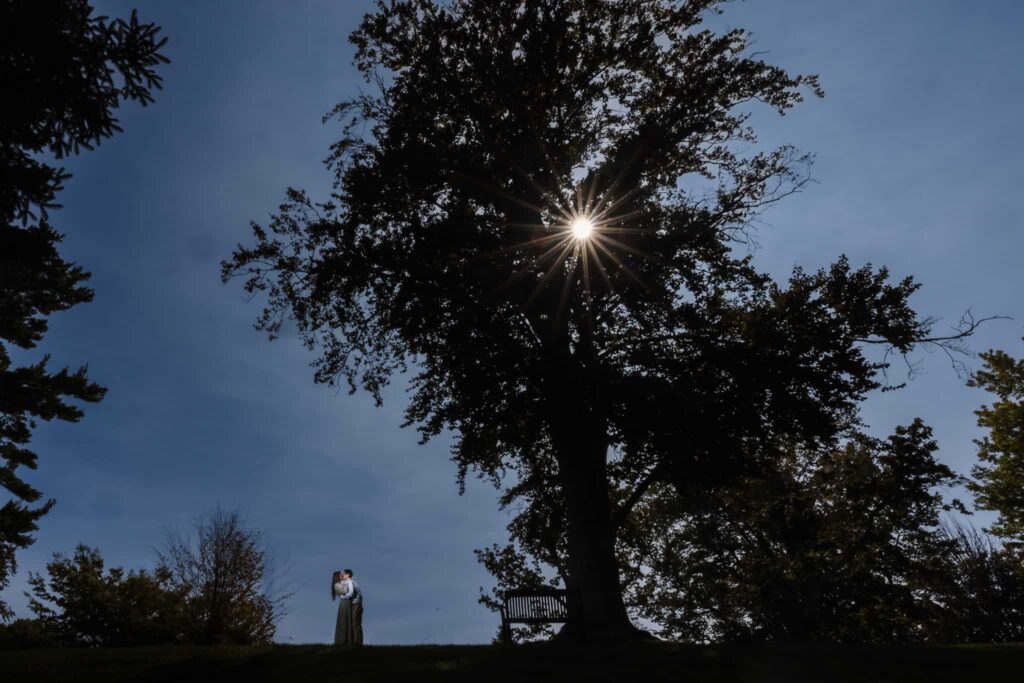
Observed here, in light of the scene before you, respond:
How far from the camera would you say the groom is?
55.1 ft

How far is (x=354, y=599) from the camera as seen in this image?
55.7ft

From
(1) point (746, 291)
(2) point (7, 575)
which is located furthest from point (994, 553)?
(2) point (7, 575)

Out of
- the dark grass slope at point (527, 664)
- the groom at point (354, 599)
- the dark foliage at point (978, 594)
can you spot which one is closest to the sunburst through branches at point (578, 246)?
the groom at point (354, 599)

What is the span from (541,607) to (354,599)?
4599 mm

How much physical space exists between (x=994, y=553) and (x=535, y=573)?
19.2 meters

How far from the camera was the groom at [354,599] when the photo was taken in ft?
55.1

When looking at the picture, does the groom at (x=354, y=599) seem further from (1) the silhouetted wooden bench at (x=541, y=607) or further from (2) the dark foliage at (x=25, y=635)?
(2) the dark foliage at (x=25, y=635)

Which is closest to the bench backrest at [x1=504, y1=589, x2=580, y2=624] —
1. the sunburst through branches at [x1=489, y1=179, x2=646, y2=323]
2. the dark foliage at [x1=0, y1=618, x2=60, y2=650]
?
the sunburst through branches at [x1=489, y1=179, x2=646, y2=323]

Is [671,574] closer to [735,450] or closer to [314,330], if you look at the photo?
[735,450]

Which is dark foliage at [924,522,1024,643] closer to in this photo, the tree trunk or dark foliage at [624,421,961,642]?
dark foliage at [624,421,961,642]

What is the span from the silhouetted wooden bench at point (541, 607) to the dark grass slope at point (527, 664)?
9.41ft

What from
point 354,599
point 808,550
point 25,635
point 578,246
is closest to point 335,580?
point 354,599

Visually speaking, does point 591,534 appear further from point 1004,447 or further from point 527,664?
point 1004,447

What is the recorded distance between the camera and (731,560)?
3644cm
